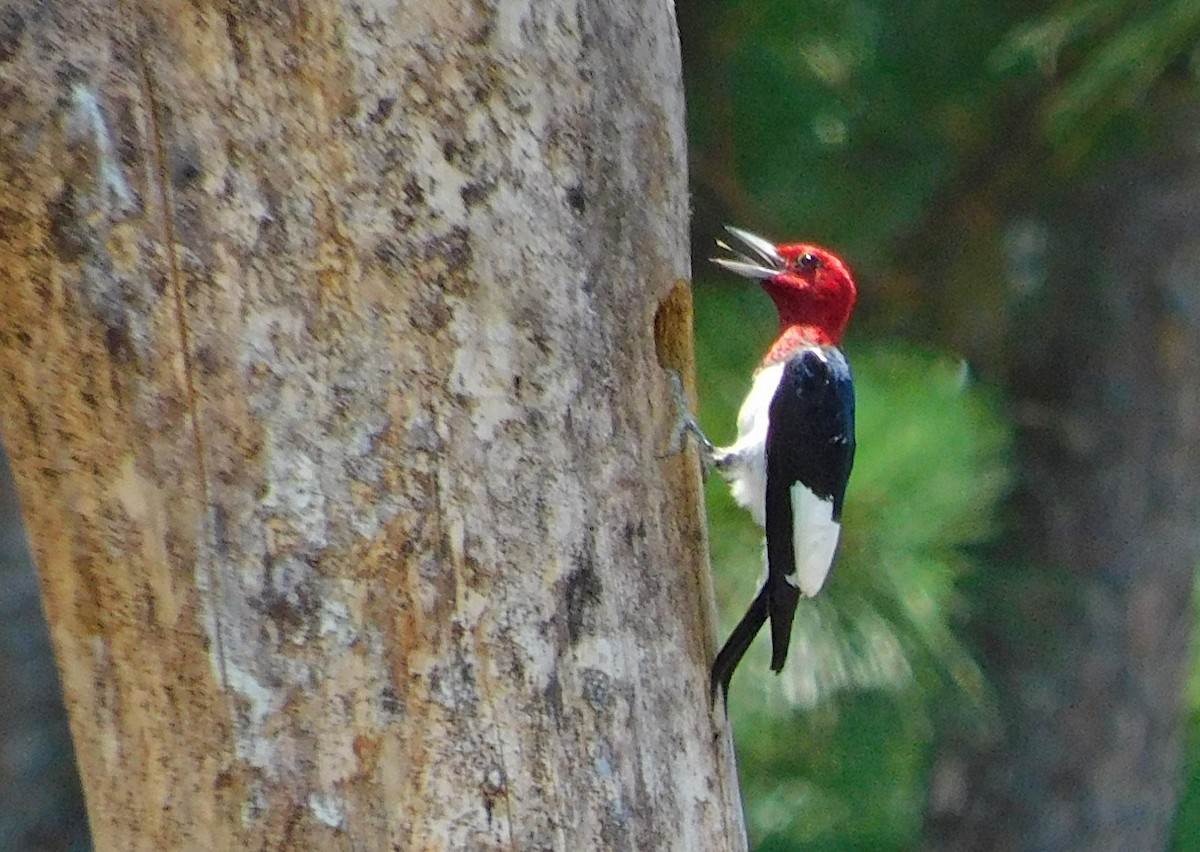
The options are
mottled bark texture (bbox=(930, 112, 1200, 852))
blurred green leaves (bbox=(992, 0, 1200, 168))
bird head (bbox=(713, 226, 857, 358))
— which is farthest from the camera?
mottled bark texture (bbox=(930, 112, 1200, 852))

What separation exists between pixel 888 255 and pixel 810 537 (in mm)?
→ 1379

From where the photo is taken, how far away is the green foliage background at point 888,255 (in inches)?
89.3

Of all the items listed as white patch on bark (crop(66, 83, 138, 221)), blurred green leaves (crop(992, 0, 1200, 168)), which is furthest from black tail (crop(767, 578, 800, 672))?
blurred green leaves (crop(992, 0, 1200, 168))

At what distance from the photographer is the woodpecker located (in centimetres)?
175

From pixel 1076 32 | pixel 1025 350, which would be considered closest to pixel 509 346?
pixel 1076 32

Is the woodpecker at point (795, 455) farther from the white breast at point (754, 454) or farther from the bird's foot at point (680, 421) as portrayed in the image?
the bird's foot at point (680, 421)

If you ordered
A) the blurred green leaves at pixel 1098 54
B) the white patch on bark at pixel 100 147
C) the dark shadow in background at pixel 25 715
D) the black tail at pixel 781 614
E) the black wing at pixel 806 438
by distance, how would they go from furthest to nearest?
1. the dark shadow in background at pixel 25 715
2. the blurred green leaves at pixel 1098 54
3. the black wing at pixel 806 438
4. the black tail at pixel 781 614
5. the white patch on bark at pixel 100 147

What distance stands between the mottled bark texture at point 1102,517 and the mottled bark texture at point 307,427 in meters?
1.87

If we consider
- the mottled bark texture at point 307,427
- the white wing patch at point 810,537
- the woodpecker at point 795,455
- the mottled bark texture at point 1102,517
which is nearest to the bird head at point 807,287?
the woodpecker at point 795,455

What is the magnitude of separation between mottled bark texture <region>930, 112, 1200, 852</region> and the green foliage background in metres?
0.11

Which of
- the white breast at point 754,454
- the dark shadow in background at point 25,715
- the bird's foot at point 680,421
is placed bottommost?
the dark shadow in background at point 25,715

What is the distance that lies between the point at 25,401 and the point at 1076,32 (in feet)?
5.64

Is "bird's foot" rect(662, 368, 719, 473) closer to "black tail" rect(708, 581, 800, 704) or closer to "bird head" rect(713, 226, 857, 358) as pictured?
"black tail" rect(708, 581, 800, 704)

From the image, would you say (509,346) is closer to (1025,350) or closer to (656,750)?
(656,750)
